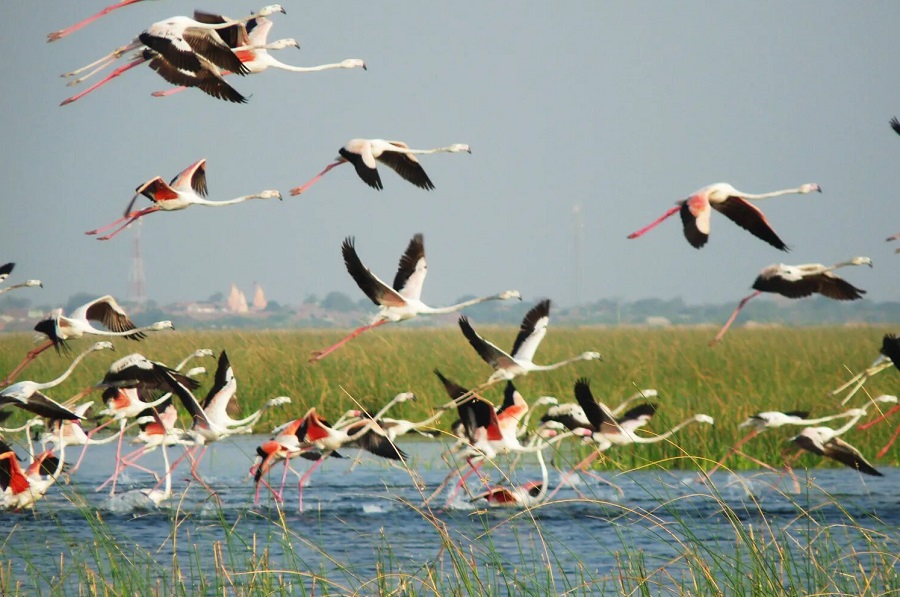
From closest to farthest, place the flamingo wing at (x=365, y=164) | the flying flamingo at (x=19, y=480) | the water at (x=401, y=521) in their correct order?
the water at (x=401, y=521), the flying flamingo at (x=19, y=480), the flamingo wing at (x=365, y=164)

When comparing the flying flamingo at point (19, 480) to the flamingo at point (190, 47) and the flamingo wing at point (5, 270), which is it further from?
the flamingo at point (190, 47)

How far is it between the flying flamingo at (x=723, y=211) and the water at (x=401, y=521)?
1666 millimetres

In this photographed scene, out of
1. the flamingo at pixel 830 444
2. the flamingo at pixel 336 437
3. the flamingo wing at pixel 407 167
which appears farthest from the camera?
the flamingo wing at pixel 407 167

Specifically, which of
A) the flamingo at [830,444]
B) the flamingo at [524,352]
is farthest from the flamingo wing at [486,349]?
the flamingo at [830,444]

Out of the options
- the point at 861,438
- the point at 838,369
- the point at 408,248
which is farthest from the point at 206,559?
the point at 838,369

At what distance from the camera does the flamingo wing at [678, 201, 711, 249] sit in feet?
28.2

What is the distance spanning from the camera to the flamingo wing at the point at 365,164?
8.98 meters

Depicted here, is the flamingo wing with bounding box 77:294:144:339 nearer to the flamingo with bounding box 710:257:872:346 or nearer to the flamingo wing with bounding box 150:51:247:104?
the flamingo wing with bounding box 150:51:247:104

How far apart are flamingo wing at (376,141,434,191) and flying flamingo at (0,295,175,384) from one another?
205 cm

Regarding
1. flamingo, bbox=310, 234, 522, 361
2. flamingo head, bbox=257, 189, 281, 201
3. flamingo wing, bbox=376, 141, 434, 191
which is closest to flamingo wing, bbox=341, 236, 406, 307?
flamingo, bbox=310, 234, 522, 361

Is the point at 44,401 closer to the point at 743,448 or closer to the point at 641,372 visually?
the point at 743,448

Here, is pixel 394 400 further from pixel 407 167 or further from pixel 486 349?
pixel 407 167

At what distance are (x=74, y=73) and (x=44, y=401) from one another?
2150mm

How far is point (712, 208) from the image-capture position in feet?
30.9
